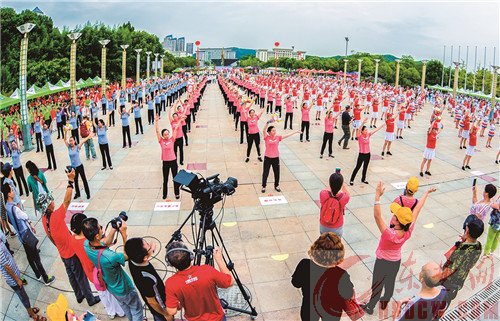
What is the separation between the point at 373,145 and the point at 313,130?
354 cm

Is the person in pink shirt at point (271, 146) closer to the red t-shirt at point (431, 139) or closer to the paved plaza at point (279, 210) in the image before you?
the paved plaza at point (279, 210)

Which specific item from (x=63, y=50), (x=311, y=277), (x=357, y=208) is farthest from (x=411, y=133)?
(x=63, y=50)

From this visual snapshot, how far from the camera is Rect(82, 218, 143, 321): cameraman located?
3746 mm

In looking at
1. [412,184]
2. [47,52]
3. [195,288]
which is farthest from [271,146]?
[47,52]

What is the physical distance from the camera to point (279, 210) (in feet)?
25.5

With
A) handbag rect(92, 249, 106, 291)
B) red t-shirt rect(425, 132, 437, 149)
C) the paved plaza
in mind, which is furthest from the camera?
red t-shirt rect(425, 132, 437, 149)

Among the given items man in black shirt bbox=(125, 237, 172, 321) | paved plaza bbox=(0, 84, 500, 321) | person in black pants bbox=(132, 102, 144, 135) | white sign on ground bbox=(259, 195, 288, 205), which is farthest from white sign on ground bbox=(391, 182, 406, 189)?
person in black pants bbox=(132, 102, 144, 135)

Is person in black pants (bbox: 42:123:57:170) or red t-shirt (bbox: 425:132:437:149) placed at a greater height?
red t-shirt (bbox: 425:132:437:149)

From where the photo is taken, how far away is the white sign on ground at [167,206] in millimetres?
7844

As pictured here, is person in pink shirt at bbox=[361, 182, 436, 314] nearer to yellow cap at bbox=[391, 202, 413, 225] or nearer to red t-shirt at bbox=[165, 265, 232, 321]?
yellow cap at bbox=[391, 202, 413, 225]

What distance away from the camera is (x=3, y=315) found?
4.57m

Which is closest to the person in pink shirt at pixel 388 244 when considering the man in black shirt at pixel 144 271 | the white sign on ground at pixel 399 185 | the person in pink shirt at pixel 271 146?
the man in black shirt at pixel 144 271

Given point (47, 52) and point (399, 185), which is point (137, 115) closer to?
point (399, 185)

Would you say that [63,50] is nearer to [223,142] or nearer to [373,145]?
[223,142]
